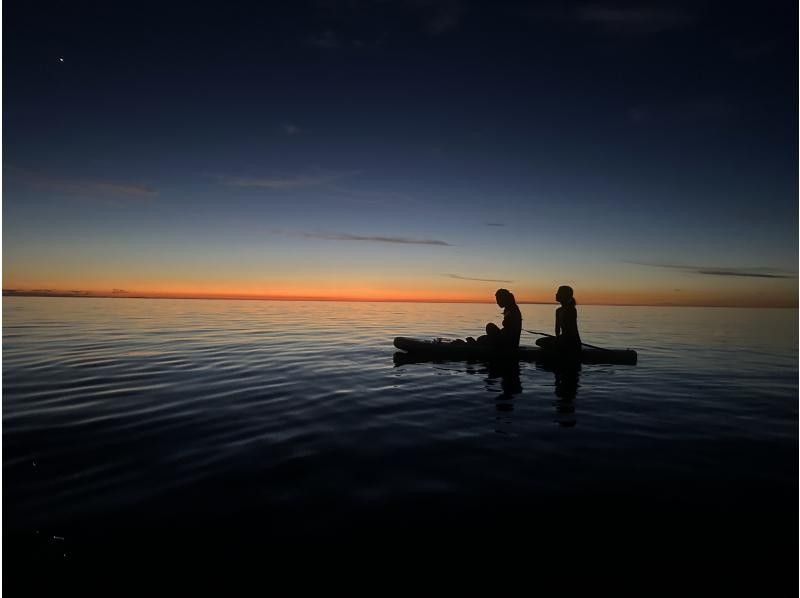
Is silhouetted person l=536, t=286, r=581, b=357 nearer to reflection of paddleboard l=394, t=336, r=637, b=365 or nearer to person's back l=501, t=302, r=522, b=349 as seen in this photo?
reflection of paddleboard l=394, t=336, r=637, b=365

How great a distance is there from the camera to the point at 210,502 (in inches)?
195

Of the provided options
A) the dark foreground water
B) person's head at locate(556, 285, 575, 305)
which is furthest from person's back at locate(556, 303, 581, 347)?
the dark foreground water

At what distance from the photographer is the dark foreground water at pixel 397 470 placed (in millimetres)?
4176

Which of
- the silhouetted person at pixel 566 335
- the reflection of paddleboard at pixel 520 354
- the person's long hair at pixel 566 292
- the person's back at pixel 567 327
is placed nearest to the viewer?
the person's long hair at pixel 566 292

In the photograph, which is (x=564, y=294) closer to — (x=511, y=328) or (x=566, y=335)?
(x=566, y=335)

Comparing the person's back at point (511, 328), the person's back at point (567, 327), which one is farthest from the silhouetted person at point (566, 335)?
the person's back at point (511, 328)

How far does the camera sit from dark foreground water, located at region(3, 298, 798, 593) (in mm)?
4176

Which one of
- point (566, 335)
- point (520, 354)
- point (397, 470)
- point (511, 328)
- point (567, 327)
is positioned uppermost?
point (567, 327)

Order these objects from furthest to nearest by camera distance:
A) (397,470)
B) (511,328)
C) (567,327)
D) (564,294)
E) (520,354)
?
(520,354) → (511,328) → (567,327) → (564,294) → (397,470)

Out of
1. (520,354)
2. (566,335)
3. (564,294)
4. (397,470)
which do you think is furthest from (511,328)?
(397,470)

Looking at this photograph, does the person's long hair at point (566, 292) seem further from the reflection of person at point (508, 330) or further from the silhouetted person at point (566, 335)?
the reflection of person at point (508, 330)

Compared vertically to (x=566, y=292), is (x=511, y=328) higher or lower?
lower

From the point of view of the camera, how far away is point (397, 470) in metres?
5.96

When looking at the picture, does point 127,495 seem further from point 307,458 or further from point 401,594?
point 401,594
